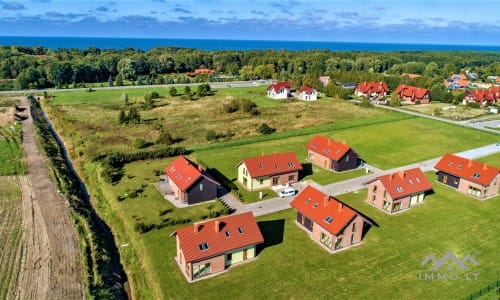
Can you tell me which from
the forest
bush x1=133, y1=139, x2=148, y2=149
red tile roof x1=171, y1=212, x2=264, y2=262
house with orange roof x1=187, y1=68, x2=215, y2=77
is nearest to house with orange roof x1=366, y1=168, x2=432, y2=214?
red tile roof x1=171, y1=212, x2=264, y2=262

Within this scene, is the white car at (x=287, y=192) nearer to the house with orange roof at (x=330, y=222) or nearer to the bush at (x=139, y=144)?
the house with orange roof at (x=330, y=222)

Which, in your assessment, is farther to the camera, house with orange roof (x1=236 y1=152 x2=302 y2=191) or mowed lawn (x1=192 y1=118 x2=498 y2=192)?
mowed lawn (x1=192 y1=118 x2=498 y2=192)

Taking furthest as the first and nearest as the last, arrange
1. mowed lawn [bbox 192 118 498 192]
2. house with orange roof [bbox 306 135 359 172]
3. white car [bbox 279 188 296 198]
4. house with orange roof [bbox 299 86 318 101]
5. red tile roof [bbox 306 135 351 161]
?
1. house with orange roof [bbox 299 86 318 101]
2. mowed lawn [bbox 192 118 498 192]
3. house with orange roof [bbox 306 135 359 172]
4. red tile roof [bbox 306 135 351 161]
5. white car [bbox 279 188 296 198]

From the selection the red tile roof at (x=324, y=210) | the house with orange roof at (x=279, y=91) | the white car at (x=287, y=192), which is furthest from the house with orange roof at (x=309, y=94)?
the red tile roof at (x=324, y=210)

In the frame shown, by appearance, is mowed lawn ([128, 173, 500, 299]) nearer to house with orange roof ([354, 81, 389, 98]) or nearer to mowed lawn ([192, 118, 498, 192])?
mowed lawn ([192, 118, 498, 192])

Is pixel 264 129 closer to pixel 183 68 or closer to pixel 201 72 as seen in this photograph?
pixel 201 72

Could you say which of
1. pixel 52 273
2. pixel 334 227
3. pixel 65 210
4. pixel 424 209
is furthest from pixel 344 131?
pixel 52 273

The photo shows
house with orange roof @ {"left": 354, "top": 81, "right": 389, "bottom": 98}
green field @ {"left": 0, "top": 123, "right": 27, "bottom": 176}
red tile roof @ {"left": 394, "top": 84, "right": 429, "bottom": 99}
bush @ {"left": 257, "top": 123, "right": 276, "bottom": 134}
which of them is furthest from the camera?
house with orange roof @ {"left": 354, "top": 81, "right": 389, "bottom": 98}

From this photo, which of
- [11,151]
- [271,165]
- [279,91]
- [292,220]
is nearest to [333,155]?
[271,165]
